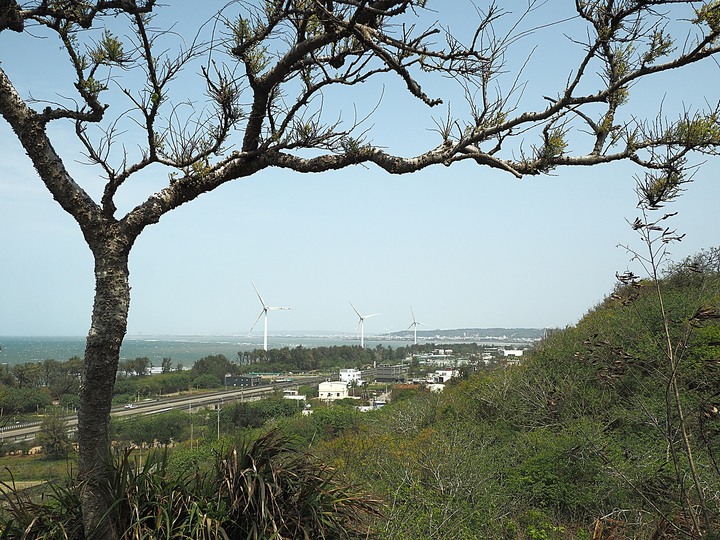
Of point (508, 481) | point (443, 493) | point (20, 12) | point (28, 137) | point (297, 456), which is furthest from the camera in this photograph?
point (508, 481)

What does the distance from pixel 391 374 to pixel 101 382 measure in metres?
45.3

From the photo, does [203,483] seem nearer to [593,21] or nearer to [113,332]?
[113,332]

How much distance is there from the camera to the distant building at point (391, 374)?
43438 mm

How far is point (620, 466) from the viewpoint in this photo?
20.9 feet

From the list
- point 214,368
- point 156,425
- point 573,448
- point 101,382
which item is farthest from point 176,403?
point 101,382

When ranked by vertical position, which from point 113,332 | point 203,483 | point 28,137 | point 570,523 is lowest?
point 570,523

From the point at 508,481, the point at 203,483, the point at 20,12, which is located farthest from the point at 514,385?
the point at 20,12

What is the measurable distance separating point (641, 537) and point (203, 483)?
3733 millimetres

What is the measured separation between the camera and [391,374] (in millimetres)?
46875

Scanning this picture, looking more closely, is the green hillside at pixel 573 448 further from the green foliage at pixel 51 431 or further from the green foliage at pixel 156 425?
the green foliage at pixel 156 425

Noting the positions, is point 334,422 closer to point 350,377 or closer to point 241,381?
point 241,381

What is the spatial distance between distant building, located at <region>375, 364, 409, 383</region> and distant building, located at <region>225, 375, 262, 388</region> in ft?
36.3

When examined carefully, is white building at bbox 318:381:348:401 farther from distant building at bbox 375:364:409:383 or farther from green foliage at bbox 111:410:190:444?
green foliage at bbox 111:410:190:444

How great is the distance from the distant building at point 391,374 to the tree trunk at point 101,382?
40148 millimetres
